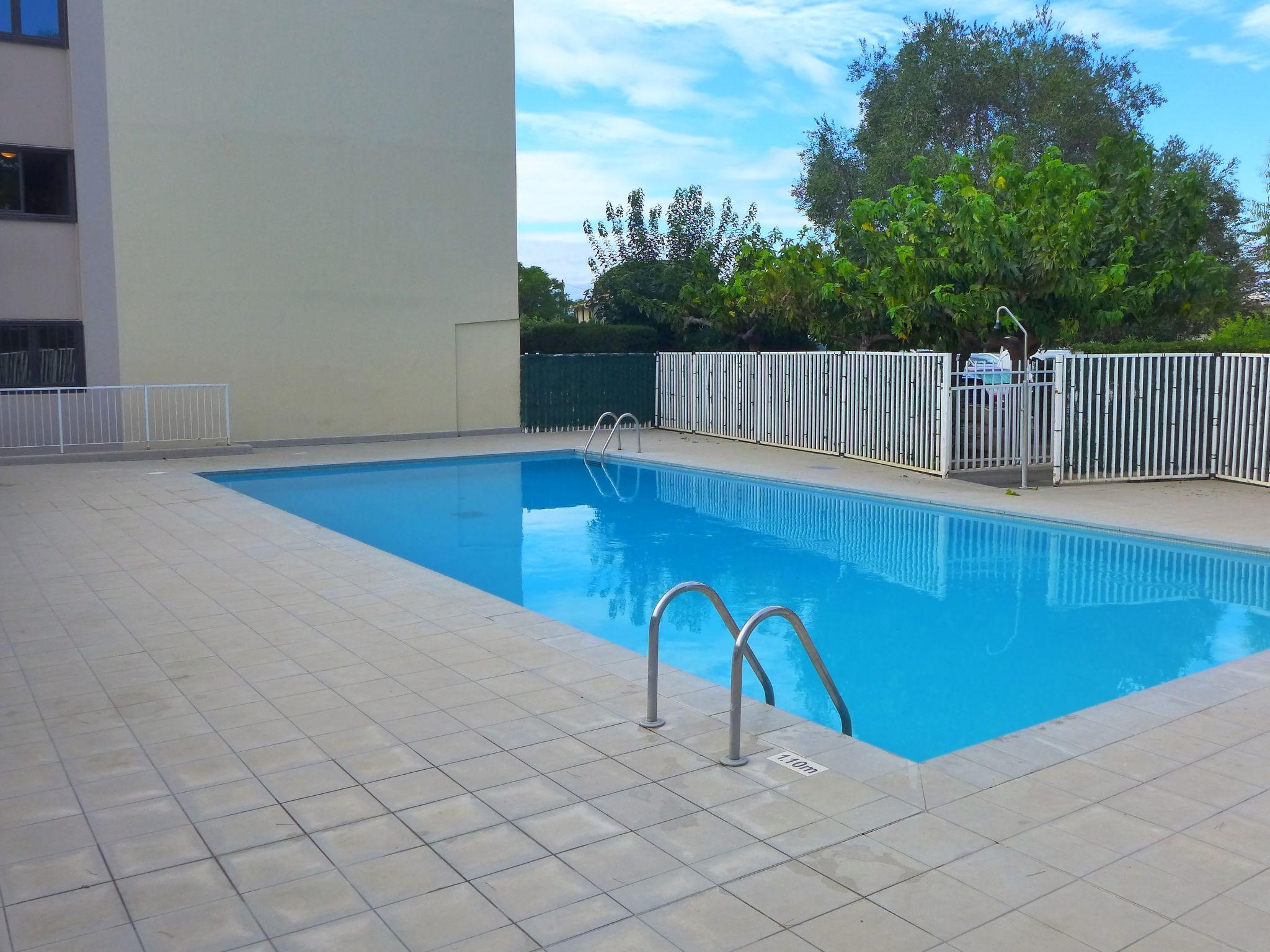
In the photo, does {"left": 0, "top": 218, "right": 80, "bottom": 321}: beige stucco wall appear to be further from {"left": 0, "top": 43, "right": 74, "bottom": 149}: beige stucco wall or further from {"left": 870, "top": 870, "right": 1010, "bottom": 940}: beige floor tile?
{"left": 870, "top": 870, "right": 1010, "bottom": 940}: beige floor tile

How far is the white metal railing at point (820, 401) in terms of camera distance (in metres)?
14.4

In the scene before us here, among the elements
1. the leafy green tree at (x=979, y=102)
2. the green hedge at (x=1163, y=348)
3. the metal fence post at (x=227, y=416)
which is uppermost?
the leafy green tree at (x=979, y=102)

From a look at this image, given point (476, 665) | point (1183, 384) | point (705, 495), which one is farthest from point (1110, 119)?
point (476, 665)

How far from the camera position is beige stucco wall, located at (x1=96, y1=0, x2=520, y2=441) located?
17.1 metres

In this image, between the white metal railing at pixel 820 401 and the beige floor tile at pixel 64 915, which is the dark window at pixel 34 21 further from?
the beige floor tile at pixel 64 915

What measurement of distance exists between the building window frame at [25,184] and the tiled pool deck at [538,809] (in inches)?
468

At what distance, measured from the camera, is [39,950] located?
3047 millimetres

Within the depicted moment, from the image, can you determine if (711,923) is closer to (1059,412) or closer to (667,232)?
(1059,412)

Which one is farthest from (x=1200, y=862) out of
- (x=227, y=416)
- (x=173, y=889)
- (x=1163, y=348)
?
(x=227, y=416)

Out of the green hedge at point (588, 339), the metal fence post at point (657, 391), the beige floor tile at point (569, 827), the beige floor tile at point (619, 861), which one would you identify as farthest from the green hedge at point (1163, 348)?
the beige floor tile at point (619, 861)

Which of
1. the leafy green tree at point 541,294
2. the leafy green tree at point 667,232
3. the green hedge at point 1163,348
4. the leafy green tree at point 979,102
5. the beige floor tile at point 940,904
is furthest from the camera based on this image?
the leafy green tree at point 541,294

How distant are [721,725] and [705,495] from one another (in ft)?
30.1

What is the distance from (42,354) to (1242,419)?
16933 millimetres

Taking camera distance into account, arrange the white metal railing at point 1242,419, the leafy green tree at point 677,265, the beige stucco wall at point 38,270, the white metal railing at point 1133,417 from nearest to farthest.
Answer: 1. the white metal railing at point 1242,419
2. the white metal railing at point 1133,417
3. the beige stucco wall at point 38,270
4. the leafy green tree at point 677,265
